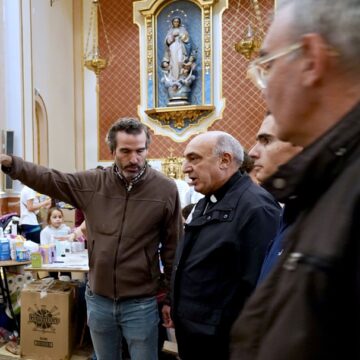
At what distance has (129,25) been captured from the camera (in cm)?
909

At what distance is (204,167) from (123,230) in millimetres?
540

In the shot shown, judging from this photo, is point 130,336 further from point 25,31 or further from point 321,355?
point 25,31

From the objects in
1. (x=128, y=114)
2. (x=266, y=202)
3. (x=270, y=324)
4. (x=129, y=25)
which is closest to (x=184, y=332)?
(x=266, y=202)

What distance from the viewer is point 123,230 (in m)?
2.12

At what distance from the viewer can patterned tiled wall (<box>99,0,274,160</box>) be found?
27.3ft

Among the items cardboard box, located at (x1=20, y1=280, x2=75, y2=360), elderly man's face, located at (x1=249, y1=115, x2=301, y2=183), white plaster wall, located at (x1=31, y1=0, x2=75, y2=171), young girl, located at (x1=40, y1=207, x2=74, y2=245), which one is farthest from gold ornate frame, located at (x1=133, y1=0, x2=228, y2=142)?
elderly man's face, located at (x1=249, y1=115, x2=301, y2=183)

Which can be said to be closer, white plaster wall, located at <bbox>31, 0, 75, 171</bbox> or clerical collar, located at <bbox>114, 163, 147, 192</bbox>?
clerical collar, located at <bbox>114, 163, 147, 192</bbox>

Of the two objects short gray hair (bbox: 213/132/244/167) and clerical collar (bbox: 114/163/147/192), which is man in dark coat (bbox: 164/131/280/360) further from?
clerical collar (bbox: 114/163/147/192)

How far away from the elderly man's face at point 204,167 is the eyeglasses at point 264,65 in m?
1.08

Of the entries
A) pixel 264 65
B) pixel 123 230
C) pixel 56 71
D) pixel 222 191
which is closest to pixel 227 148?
pixel 222 191

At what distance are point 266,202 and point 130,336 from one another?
38.4 inches

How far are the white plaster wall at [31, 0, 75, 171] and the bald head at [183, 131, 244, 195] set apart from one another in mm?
6962

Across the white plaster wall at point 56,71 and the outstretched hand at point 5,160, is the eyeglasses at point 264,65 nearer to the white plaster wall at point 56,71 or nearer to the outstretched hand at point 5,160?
the outstretched hand at point 5,160

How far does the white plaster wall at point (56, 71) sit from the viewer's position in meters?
8.34
